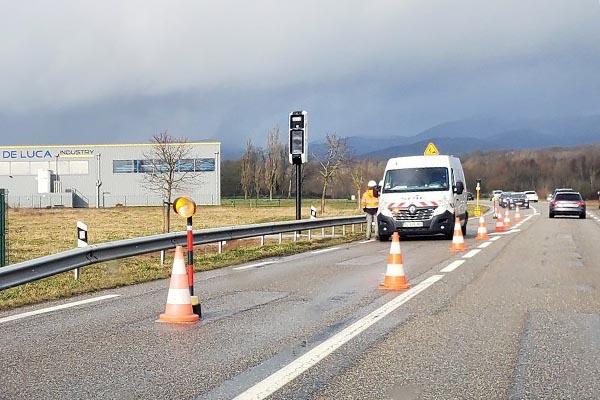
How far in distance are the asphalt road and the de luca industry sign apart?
75.2 m

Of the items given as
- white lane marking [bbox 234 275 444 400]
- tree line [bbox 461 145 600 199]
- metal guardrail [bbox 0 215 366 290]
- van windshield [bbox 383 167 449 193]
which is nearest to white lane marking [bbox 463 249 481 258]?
van windshield [bbox 383 167 449 193]

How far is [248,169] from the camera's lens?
97.4 meters

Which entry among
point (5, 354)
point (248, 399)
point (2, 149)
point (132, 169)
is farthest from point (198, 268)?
point (2, 149)

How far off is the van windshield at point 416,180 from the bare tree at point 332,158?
28276mm

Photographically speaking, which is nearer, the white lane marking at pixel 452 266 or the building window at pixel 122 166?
the white lane marking at pixel 452 266

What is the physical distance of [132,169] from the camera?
272 ft

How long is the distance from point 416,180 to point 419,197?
0.88m

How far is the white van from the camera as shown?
21.6 m

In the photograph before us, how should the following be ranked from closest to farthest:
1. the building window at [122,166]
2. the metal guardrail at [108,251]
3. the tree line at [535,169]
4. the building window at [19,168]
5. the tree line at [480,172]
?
1. the metal guardrail at [108,251]
2. the building window at [122,166]
3. the building window at [19,168]
4. the tree line at [480,172]
5. the tree line at [535,169]

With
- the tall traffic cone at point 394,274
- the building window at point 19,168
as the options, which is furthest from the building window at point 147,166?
the tall traffic cone at point 394,274

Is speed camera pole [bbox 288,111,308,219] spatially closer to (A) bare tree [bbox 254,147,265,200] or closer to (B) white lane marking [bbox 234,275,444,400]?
(B) white lane marking [bbox 234,275,444,400]

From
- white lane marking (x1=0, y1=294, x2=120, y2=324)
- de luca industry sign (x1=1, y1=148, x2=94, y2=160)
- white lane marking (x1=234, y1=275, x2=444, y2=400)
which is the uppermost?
de luca industry sign (x1=1, y1=148, x2=94, y2=160)

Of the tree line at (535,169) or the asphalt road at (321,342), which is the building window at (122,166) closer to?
the tree line at (535,169)

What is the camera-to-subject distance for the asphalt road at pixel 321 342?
17.4ft
